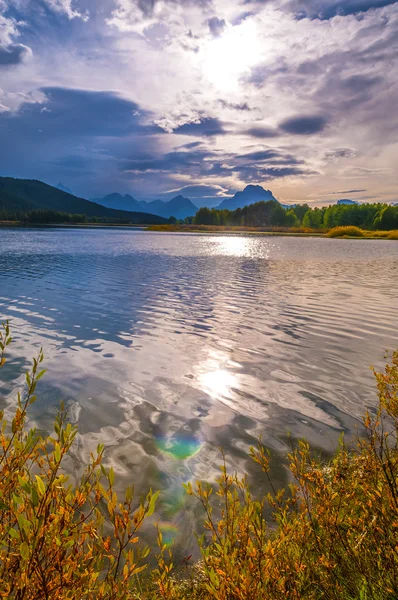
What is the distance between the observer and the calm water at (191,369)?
22.3 ft

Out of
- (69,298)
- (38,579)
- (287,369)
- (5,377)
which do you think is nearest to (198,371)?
(287,369)

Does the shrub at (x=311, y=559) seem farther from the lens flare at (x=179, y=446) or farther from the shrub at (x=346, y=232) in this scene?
the shrub at (x=346, y=232)

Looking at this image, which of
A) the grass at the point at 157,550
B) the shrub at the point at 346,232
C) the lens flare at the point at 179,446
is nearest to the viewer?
the grass at the point at 157,550

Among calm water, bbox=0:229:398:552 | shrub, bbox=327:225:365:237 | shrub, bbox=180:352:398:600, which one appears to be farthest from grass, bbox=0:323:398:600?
shrub, bbox=327:225:365:237

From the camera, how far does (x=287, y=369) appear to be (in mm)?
10477

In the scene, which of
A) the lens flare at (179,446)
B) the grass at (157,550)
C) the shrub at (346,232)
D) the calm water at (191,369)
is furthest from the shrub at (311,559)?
the shrub at (346,232)

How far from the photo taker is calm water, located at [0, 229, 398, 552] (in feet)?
22.3

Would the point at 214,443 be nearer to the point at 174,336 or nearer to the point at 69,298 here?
the point at 174,336

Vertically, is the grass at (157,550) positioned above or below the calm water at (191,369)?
above

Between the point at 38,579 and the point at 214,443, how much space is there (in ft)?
15.9

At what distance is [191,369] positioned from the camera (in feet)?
34.4

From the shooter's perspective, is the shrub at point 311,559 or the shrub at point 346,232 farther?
the shrub at point 346,232

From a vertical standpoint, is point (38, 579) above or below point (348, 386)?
above

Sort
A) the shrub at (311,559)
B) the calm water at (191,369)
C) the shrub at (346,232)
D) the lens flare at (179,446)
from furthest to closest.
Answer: the shrub at (346,232) → the calm water at (191,369) → the lens flare at (179,446) → the shrub at (311,559)
